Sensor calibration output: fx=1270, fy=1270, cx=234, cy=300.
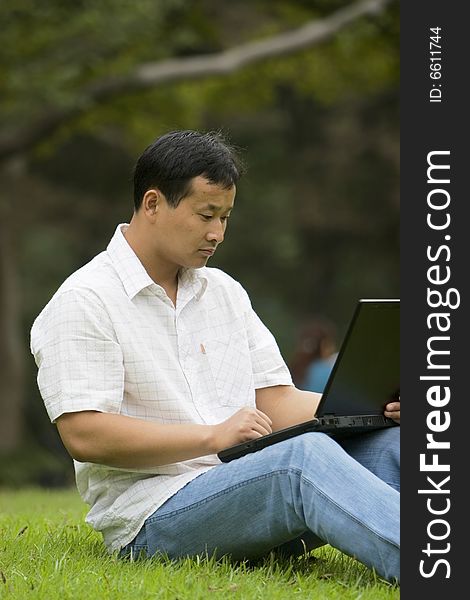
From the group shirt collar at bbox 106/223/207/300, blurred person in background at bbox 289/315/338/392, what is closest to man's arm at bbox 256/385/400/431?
shirt collar at bbox 106/223/207/300

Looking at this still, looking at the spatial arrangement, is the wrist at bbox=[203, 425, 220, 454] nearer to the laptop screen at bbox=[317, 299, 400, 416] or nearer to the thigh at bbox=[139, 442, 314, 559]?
the thigh at bbox=[139, 442, 314, 559]

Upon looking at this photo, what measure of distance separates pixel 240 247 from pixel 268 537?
64.6ft

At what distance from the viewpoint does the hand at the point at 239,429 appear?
3.96 meters

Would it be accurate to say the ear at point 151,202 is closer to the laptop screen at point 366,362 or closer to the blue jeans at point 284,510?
the laptop screen at point 366,362

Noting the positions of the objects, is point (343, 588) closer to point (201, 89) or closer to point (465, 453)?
point (465, 453)

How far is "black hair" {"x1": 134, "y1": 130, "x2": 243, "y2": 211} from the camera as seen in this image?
420cm

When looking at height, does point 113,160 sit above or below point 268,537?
above

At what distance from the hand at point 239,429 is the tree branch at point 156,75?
393 inches

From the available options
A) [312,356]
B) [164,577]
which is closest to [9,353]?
[312,356]

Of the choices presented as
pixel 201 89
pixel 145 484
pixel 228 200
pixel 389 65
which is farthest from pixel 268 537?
pixel 389 65

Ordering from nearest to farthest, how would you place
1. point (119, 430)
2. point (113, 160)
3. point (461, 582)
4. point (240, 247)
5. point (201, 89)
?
1. point (461, 582)
2. point (119, 430)
3. point (201, 89)
4. point (113, 160)
5. point (240, 247)

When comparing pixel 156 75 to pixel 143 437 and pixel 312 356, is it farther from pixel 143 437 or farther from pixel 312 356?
pixel 143 437

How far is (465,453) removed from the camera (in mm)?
3762

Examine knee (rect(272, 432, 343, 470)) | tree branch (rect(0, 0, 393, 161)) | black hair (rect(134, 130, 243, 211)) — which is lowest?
knee (rect(272, 432, 343, 470))
